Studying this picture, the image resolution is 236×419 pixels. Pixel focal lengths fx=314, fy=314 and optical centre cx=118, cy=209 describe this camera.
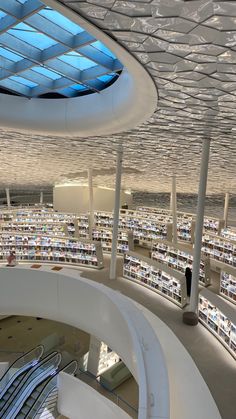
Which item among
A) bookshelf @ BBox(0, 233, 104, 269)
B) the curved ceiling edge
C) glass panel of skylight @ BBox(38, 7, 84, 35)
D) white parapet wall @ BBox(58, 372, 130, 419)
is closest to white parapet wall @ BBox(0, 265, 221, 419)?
white parapet wall @ BBox(58, 372, 130, 419)

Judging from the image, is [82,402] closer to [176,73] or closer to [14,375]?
[14,375]

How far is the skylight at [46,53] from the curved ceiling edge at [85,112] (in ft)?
0.91

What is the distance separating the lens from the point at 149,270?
38.2ft

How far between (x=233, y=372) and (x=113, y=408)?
3.42 meters

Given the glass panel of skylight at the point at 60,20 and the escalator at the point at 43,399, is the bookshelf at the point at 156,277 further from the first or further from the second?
the glass panel of skylight at the point at 60,20

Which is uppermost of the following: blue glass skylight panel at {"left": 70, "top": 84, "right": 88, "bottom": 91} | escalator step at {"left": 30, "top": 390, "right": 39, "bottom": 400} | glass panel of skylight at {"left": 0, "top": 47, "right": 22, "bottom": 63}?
blue glass skylight panel at {"left": 70, "top": 84, "right": 88, "bottom": 91}

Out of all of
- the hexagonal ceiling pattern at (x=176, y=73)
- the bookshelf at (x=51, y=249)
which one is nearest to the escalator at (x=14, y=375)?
the bookshelf at (x=51, y=249)

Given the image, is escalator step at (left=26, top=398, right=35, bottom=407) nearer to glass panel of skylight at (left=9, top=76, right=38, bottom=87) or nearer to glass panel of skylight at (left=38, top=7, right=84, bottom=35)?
glass panel of skylight at (left=9, top=76, right=38, bottom=87)

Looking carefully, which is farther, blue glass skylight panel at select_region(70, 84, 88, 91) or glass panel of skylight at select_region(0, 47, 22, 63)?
blue glass skylight panel at select_region(70, 84, 88, 91)

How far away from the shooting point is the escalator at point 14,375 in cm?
1113

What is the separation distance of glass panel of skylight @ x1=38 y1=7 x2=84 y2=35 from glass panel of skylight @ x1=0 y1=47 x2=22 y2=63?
6.39ft

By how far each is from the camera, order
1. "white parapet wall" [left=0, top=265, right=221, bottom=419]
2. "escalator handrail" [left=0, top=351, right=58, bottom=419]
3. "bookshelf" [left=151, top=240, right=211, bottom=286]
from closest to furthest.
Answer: "white parapet wall" [left=0, top=265, right=221, bottom=419] < "escalator handrail" [left=0, top=351, right=58, bottom=419] < "bookshelf" [left=151, top=240, right=211, bottom=286]

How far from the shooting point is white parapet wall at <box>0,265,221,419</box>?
211 inches

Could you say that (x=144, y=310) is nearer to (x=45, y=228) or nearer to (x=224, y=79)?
(x=224, y=79)
